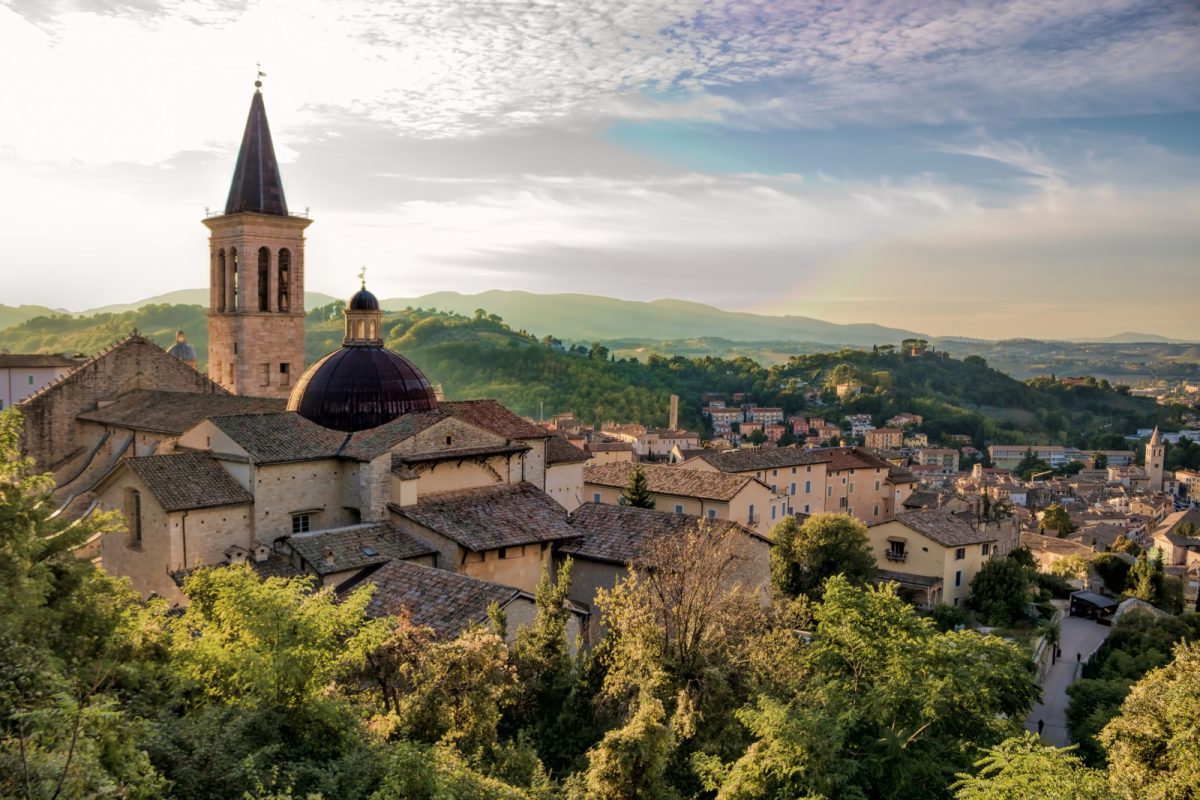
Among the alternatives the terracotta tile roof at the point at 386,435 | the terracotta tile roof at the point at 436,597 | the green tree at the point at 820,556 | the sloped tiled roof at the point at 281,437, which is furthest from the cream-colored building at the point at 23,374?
the green tree at the point at 820,556

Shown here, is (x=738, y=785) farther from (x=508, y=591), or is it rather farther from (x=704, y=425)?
(x=704, y=425)

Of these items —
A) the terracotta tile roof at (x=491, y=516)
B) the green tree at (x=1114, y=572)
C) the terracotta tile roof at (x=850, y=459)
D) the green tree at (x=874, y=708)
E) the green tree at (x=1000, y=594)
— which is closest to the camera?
the green tree at (x=874, y=708)

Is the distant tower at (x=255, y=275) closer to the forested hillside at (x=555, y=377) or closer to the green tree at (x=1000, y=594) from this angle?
the green tree at (x=1000, y=594)

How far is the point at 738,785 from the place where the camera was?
13.6m

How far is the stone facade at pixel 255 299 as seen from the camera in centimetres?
4025

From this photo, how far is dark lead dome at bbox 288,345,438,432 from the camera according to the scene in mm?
28438

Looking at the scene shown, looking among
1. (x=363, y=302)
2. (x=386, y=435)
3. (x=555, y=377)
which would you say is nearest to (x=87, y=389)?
(x=363, y=302)

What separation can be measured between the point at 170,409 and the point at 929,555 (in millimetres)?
39388

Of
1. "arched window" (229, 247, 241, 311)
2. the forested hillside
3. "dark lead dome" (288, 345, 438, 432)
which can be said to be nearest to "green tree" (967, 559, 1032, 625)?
"dark lead dome" (288, 345, 438, 432)

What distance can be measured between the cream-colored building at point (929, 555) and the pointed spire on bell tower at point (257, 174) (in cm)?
3720

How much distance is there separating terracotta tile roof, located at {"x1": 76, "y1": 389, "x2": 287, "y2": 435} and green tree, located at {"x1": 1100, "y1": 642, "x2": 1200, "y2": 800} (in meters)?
26.5

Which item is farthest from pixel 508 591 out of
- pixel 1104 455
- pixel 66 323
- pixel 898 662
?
pixel 1104 455

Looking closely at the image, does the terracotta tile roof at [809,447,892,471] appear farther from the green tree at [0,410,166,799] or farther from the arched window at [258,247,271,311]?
the green tree at [0,410,166,799]

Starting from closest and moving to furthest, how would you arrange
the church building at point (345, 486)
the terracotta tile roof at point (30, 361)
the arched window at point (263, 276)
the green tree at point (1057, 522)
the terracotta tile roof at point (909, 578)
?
the church building at point (345, 486) < the arched window at point (263, 276) < the terracotta tile roof at point (909, 578) < the terracotta tile roof at point (30, 361) < the green tree at point (1057, 522)
